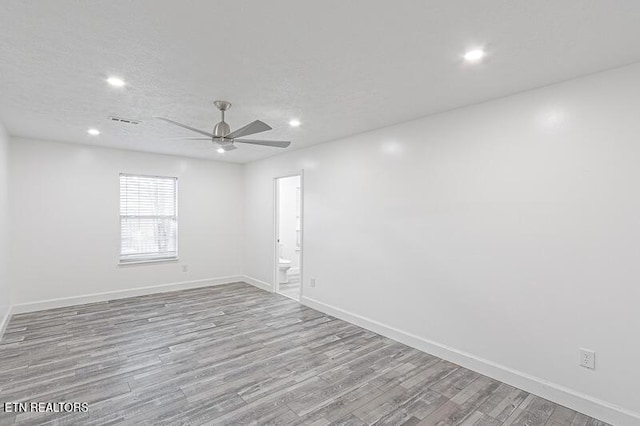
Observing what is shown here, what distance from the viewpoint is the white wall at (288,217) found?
24.3 feet

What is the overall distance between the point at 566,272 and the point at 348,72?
7.54 feet

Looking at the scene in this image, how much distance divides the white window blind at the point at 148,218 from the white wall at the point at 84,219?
0.41 ft

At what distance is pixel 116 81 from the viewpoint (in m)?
2.53

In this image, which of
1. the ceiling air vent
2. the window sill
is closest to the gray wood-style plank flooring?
the window sill

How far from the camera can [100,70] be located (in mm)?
2340

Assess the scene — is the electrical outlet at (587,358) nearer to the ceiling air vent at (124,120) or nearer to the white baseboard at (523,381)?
the white baseboard at (523,381)

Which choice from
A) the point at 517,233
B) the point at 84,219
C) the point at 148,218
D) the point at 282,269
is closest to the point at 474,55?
the point at 517,233

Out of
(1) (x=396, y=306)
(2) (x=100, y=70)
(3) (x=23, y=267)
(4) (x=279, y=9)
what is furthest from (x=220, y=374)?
(3) (x=23, y=267)

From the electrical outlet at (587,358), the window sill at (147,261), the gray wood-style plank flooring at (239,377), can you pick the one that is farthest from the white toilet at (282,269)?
the electrical outlet at (587,358)

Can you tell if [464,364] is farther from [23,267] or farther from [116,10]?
[23,267]

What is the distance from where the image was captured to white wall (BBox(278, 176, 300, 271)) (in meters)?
7.42

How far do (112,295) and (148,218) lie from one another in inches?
54.3

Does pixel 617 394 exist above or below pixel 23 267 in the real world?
below

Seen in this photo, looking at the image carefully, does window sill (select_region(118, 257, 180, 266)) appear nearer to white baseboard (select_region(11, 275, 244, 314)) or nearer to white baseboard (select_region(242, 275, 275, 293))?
white baseboard (select_region(11, 275, 244, 314))
